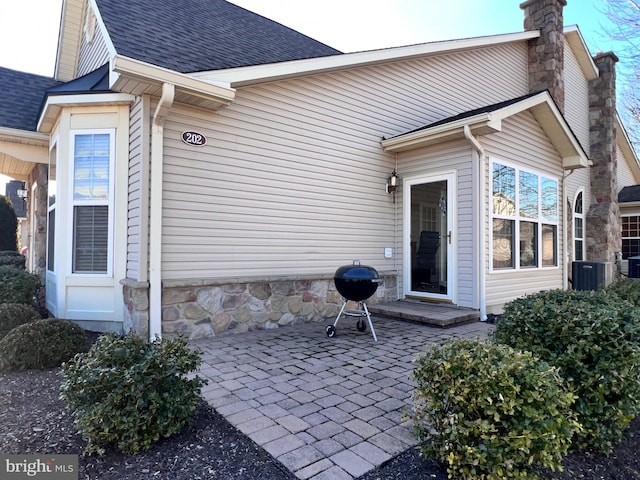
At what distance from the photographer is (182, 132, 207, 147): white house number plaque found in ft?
14.6

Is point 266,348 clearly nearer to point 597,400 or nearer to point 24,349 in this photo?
point 24,349

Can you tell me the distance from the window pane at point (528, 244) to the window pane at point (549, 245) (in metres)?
0.31

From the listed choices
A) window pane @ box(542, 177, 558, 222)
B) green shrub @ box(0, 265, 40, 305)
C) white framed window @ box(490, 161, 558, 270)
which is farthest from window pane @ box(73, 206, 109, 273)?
window pane @ box(542, 177, 558, 222)

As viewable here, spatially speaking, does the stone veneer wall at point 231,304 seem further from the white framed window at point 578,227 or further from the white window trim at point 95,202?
the white framed window at point 578,227

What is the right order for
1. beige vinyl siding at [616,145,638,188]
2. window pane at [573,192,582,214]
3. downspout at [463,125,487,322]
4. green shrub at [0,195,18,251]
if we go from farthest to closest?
beige vinyl siding at [616,145,638,188], window pane at [573,192,582,214], green shrub at [0,195,18,251], downspout at [463,125,487,322]

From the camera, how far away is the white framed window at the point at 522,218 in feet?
19.3

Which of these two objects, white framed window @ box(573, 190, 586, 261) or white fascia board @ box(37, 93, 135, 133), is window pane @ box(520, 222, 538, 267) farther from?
white fascia board @ box(37, 93, 135, 133)

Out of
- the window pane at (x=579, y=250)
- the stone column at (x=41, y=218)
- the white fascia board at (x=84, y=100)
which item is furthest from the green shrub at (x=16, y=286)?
the window pane at (x=579, y=250)

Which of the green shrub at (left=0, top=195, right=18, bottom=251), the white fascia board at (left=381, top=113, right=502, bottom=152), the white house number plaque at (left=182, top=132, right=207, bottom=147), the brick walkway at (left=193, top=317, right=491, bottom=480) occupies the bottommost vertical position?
the brick walkway at (left=193, top=317, right=491, bottom=480)

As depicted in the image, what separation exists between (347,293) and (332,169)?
2.17 metres

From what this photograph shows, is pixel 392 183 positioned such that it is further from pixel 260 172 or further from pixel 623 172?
Result: pixel 623 172

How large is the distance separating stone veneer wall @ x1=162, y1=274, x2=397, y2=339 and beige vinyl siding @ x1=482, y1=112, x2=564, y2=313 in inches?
96.7

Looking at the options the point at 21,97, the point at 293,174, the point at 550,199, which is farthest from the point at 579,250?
the point at 21,97

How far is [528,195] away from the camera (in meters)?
6.54
